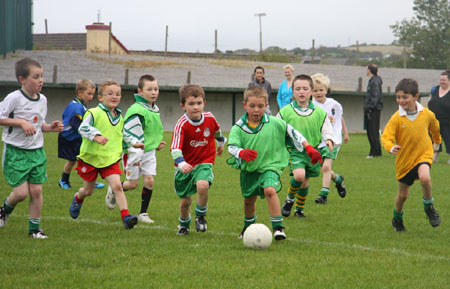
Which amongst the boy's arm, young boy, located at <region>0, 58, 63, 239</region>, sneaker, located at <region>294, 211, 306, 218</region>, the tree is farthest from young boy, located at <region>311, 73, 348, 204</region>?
the tree

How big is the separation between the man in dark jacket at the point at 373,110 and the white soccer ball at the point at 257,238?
13.0 meters

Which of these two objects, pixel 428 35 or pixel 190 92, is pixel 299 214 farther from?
pixel 428 35

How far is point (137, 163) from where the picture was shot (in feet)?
28.1

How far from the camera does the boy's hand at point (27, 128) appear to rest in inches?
269

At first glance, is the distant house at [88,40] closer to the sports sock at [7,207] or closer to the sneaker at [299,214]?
the sneaker at [299,214]

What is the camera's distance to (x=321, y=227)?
8.06 m

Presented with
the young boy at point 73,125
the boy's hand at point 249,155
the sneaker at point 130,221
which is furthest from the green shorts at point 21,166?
the young boy at point 73,125

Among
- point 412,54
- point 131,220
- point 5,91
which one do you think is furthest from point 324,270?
point 412,54

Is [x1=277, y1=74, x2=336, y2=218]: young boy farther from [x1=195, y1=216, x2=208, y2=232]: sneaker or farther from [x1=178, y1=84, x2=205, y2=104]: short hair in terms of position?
[x1=178, y1=84, x2=205, y2=104]: short hair

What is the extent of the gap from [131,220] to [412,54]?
69.8 meters

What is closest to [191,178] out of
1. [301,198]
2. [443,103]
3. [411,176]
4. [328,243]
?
[328,243]

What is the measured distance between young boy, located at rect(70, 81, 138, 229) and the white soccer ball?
5.45ft

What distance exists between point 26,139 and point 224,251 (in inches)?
97.5

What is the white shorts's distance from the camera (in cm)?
849
